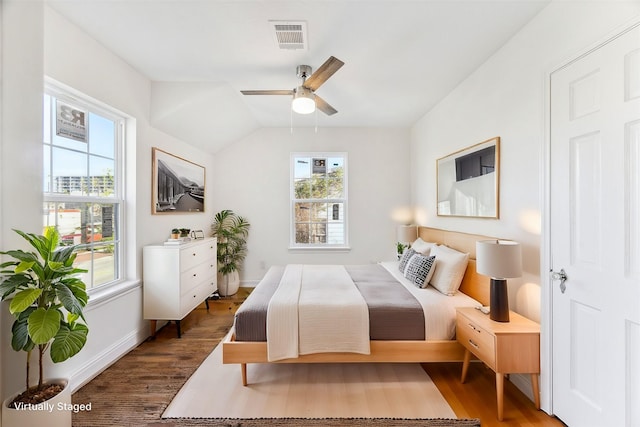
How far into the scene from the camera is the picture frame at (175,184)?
3.04 metres

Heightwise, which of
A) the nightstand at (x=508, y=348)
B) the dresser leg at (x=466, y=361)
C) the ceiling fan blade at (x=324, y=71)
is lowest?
the dresser leg at (x=466, y=361)

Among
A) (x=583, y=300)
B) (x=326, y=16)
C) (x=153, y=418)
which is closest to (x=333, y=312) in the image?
(x=153, y=418)

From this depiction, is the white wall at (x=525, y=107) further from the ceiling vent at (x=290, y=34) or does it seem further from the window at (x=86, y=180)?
the window at (x=86, y=180)

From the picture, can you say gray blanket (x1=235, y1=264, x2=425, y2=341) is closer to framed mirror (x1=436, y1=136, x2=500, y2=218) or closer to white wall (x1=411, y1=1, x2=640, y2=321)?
white wall (x1=411, y1=1, x2=640, y2=321)

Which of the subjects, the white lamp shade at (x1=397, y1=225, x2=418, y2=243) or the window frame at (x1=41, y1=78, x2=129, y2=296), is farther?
the white lamp shade at (x1=397, y1=225, x2=418, y2=243)

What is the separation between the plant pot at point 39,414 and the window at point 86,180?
42.1 inches

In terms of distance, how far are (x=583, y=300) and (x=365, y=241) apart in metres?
3.19

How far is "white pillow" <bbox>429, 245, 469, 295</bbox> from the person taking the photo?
2.42 m

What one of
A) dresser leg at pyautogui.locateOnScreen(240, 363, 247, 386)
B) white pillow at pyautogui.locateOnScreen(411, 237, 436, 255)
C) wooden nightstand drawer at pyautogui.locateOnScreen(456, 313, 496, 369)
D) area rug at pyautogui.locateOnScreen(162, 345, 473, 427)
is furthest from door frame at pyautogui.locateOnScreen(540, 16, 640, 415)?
dresser leg at pyautogui.locateOnScreen(240, 363, 247, 386)

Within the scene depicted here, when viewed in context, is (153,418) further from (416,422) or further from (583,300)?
(583,300)

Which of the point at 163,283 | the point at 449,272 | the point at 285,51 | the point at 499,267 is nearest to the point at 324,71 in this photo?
the point at 285,51

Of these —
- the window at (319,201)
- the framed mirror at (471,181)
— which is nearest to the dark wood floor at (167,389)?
the framed mirror at (471,181)

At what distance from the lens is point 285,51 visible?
7.64ft

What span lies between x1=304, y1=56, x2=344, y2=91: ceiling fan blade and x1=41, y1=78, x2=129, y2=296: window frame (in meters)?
1.78
